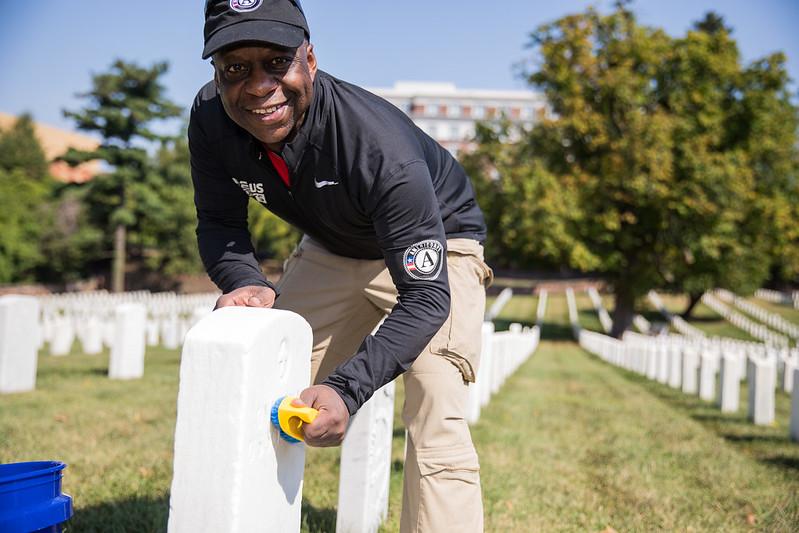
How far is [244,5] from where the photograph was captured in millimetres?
2318

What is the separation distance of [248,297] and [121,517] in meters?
1.80

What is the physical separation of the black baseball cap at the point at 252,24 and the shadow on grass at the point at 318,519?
2.53 metres

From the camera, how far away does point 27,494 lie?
6.04 ft

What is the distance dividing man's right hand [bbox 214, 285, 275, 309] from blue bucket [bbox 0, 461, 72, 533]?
2.71 feet

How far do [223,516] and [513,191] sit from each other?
91.9 feet

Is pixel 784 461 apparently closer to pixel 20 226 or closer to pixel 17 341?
pixel 17 341

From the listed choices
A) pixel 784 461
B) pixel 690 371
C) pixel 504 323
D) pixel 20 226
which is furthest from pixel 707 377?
pixel 20 226

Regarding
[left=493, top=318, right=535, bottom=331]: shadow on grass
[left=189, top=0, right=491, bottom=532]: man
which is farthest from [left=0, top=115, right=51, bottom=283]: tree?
[left=189, top=0, right=491, bottom=532]: man

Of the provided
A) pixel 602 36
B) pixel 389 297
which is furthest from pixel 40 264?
pixel 389 297

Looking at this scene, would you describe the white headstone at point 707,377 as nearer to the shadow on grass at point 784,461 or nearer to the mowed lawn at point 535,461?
the mowed lawn at point 535,461

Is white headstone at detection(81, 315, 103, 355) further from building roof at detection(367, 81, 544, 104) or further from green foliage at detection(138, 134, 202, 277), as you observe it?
building roof at detection(367, 81, 544, 104)

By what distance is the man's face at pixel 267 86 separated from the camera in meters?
2.38

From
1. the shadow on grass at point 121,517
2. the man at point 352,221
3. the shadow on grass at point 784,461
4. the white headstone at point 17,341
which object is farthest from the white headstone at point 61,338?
the shadow on grass at point 784,461

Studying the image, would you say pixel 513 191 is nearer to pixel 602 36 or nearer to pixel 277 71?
pixel 602 36
